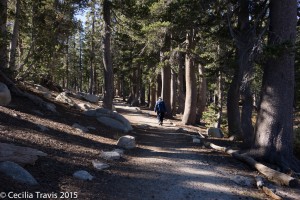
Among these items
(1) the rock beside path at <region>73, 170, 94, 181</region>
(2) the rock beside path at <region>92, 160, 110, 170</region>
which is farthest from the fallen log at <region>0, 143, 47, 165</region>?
(2) the rock beside path at <region>92, 160, 110, 170</region>

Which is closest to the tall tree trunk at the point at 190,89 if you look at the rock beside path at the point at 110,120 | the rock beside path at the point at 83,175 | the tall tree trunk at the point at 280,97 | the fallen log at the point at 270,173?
the rock beside path at the point at 110,120

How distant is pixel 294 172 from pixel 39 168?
697 cm

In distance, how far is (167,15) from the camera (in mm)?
14445

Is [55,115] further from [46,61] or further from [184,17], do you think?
[184,17]

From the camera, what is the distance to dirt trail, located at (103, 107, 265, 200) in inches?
274

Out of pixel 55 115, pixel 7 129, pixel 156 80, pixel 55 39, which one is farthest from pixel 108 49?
pixel 156 80

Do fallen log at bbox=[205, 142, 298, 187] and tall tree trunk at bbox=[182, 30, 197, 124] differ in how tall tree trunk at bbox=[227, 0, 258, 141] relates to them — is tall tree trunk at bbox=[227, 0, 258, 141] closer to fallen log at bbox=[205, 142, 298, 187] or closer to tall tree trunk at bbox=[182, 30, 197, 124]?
fallen log at bbox=[205, 142, 298, 187]

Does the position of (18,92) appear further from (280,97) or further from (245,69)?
(280,97)

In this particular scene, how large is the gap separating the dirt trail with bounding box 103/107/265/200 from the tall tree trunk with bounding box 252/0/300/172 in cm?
124

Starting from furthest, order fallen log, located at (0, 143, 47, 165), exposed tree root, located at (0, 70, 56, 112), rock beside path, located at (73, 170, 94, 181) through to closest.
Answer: exposed tree root, located at (0, 70, 56, 112), rock beside path, located at (73, 170, 94, 181), fallen log, located at (0, 143, 47, 165)

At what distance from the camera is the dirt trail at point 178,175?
6949mm

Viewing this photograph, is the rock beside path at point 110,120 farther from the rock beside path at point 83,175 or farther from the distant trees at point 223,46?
the rock beside path at point 83,175

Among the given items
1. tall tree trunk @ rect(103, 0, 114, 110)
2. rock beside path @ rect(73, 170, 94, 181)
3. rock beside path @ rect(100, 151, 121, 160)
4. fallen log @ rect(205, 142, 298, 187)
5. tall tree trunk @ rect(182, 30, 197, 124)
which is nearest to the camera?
rock beside path @ rect(73, 170, 94, 181)

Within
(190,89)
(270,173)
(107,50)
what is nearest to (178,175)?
(270,173)
